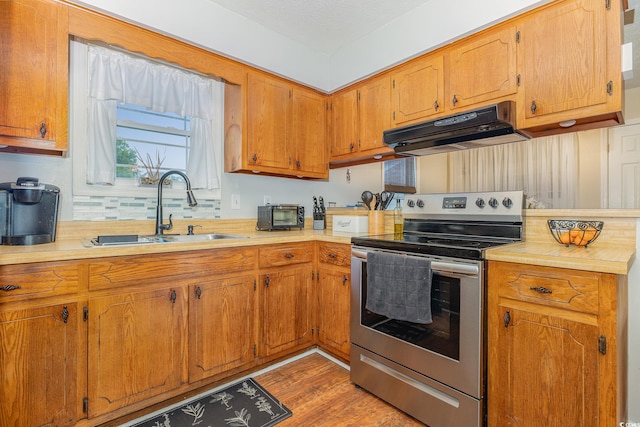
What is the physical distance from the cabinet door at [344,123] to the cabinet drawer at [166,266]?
4.19ft

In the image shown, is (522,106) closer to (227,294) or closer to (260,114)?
(260,114)

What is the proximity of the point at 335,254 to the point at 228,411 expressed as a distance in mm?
1105

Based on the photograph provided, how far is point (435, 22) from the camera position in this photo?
2.12 metres

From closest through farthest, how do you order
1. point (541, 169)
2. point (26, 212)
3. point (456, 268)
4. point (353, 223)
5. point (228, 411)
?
point (456, 268), point (26, 212), point (228, 411), point (353, 223), point (541, 169)

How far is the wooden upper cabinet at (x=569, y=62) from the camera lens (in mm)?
1517

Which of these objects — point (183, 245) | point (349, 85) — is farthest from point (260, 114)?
point (183, 245)

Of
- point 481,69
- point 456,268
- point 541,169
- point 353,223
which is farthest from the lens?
point 541,169

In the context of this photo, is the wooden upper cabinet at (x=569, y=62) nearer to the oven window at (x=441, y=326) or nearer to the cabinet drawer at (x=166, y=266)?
the oven window at (x=441, y=326)

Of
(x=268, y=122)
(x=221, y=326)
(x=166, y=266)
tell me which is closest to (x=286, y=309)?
(x=221, y=326)

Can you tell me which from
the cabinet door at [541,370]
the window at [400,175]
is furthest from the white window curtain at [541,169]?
the cabinet door at [541,370]

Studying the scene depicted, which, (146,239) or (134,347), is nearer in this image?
(134,347)

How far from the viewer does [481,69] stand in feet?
6.36

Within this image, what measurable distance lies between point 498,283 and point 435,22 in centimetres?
176

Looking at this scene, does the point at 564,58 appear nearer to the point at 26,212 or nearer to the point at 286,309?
the point at 286,309
